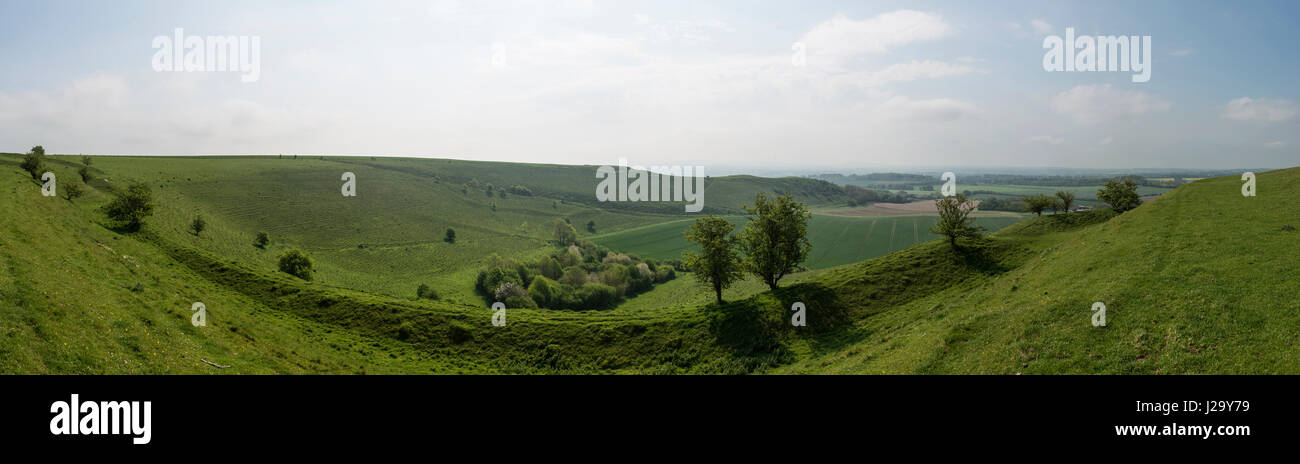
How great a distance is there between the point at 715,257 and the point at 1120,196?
39546 mm

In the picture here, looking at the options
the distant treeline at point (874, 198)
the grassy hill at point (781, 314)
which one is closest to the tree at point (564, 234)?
the grassy hill at point (781, 314)

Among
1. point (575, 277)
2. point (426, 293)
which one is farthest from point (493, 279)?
point (575, 277)

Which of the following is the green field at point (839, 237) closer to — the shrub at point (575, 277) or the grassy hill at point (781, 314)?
the shrub at point (575, 277)

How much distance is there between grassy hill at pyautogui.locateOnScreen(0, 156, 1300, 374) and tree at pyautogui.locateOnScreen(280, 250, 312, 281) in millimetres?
10574

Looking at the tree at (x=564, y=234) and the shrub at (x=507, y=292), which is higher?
the tree at (x=564, y=234)

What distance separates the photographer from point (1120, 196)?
41094 mm

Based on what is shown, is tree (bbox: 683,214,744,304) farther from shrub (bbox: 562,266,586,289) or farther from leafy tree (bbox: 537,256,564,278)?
leafy tree (bbox: 537,256,564,278)

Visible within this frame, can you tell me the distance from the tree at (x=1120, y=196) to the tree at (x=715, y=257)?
116ft

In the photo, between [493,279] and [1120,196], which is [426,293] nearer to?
[493,279]

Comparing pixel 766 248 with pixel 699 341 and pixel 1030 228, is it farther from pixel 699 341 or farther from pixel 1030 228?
pixel 1030 228

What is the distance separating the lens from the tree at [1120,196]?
40.9 meters

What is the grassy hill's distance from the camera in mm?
14859
